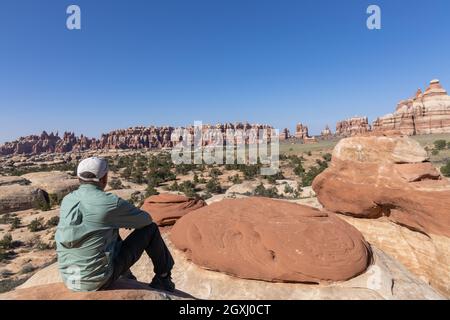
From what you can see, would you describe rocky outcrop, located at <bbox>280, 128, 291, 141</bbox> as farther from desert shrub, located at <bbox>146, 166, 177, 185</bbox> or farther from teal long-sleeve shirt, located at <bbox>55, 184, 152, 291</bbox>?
teal long-sleeve shirt, located at <bbox>55, 184, 152, 291</bbox>

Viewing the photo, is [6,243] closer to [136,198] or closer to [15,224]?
[15,224]

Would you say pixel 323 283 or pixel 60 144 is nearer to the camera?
pixel 323 283

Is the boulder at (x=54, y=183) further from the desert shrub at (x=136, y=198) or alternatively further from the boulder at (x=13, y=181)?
the desert shrub at (x=136, y=198)

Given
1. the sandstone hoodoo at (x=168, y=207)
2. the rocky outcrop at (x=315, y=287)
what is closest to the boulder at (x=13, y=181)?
the sandstone hoodoo at (x=168, y=207)

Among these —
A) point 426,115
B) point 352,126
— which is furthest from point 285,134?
point 426,115

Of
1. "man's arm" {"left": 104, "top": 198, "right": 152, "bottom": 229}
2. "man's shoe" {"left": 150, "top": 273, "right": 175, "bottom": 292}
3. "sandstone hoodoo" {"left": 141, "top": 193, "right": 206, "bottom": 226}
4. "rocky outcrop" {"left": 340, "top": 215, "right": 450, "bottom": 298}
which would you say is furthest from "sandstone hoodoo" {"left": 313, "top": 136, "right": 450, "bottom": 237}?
"man's arm" {"left": 104, "top": 198, "right": 152, "bottom": 229}

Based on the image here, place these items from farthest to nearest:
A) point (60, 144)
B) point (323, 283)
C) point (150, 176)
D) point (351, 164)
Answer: point (60, 144) < point (150, 176) < point (351, 164) < point (323, 283)

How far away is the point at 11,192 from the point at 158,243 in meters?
22.4

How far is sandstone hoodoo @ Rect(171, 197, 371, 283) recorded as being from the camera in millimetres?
5242

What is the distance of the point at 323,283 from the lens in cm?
509

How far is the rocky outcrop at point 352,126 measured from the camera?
307 feet

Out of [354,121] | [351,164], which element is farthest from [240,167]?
[354,121]

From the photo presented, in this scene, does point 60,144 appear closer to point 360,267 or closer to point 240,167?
point 240,167
